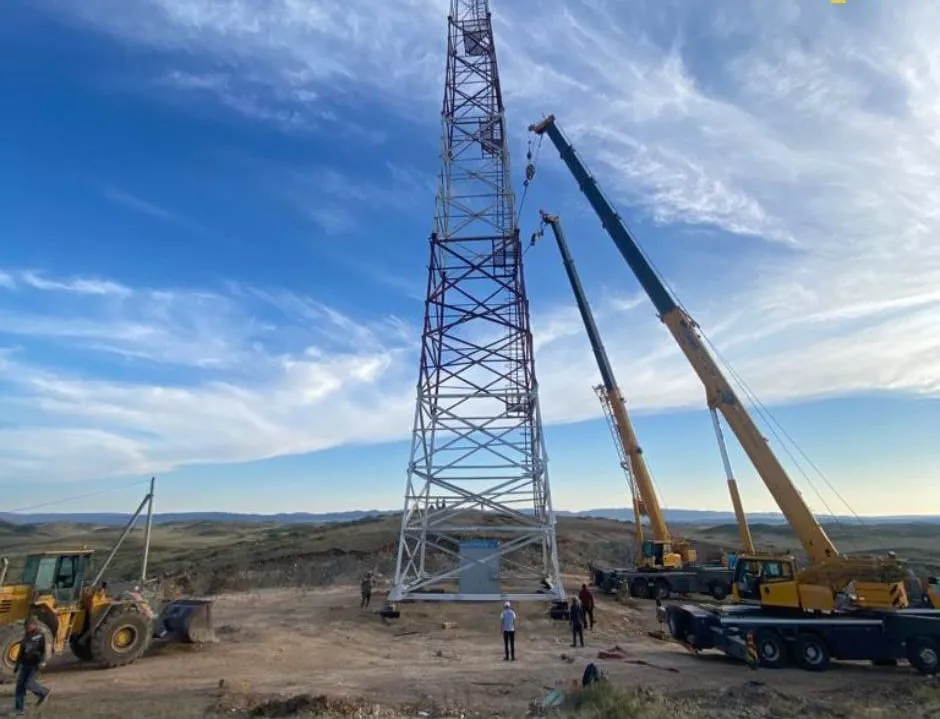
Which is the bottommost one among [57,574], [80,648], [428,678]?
[428,678]

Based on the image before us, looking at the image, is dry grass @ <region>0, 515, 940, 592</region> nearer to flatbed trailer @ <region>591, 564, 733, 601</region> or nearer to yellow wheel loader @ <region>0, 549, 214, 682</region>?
flatbed trailer @ <region>591, 564, 733, 601</region>

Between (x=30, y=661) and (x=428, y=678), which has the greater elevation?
(x=30, y=661)

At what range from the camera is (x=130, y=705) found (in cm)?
1084

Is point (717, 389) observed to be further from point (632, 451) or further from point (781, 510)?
point (632, 451)

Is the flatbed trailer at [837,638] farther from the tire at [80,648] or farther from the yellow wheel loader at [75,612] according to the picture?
the tire at [80,648]

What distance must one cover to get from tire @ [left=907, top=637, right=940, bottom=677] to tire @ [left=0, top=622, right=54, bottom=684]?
1902 cm

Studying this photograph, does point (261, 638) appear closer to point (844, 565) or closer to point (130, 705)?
point (130, 705)

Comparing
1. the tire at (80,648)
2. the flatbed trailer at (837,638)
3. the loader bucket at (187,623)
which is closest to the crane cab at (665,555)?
the flatbed trailer at (837,638)

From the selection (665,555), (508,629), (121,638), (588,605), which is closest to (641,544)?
(665,555)

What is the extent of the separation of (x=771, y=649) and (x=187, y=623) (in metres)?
15.0

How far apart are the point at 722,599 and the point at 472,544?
13457 millimetres

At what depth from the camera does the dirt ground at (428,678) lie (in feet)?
35.3

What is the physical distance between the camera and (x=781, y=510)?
18.1 m

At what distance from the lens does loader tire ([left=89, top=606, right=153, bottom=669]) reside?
45.6ft
